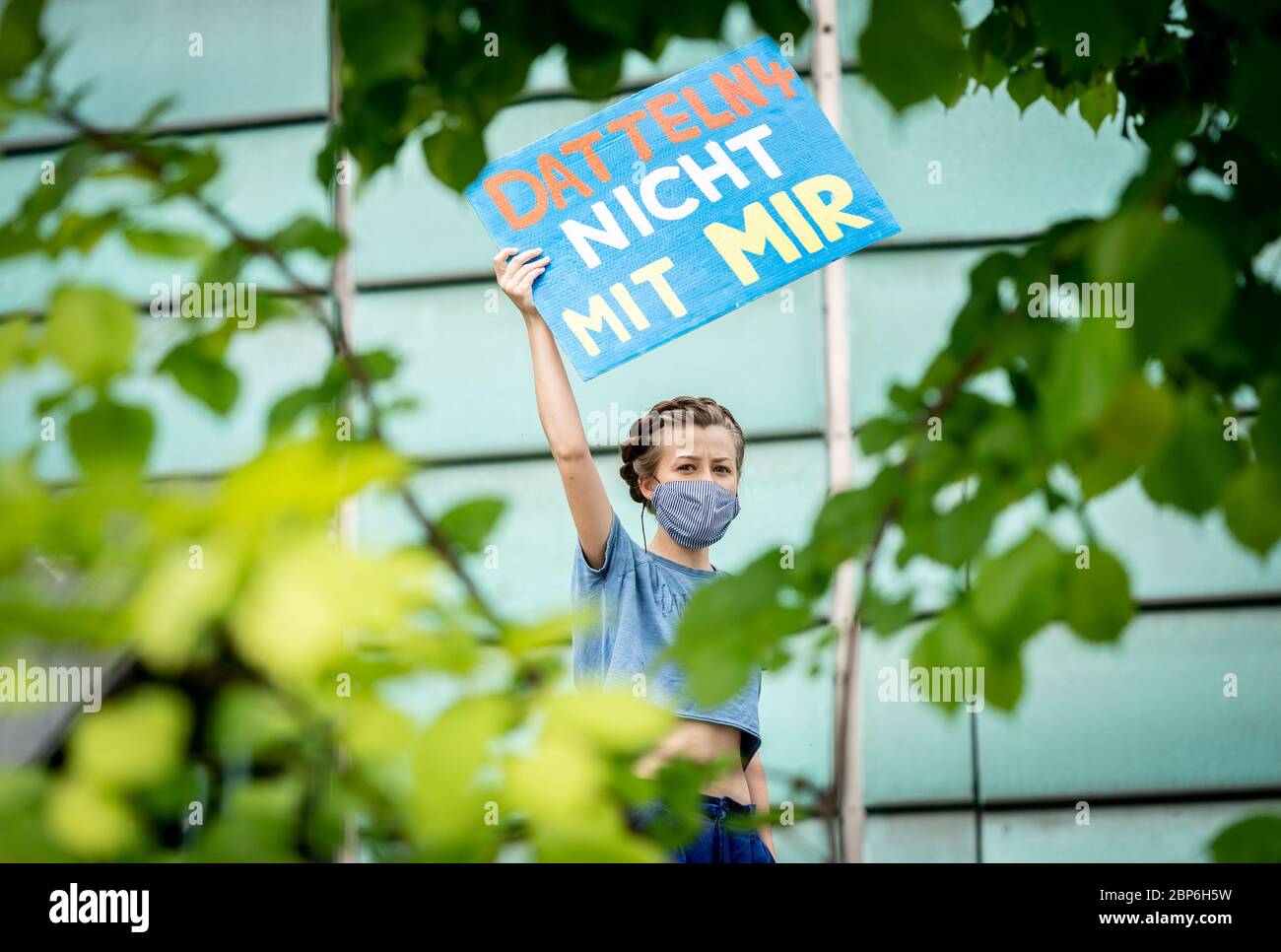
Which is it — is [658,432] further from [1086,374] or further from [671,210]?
[1086,374]

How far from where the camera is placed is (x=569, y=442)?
1.87 m

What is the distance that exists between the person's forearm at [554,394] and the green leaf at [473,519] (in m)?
0.90

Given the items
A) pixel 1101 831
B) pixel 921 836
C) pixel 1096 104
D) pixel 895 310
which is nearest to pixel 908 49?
pixel 1096 104

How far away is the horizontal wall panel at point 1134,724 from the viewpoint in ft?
9.70

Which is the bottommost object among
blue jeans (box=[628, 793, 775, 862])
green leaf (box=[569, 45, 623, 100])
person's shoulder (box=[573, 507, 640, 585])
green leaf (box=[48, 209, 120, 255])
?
blue jeans (box=[628, 793, 775, 862])

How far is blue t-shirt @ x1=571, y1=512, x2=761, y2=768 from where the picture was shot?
1916mm

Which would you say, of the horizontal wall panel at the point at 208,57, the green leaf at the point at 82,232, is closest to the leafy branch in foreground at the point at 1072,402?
the green leaf at the point at 82,232

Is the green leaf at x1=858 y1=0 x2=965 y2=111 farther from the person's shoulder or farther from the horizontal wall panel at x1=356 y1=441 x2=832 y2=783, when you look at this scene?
the horizontal wall panel at x1=356 y1=441 x2=832 y2=783

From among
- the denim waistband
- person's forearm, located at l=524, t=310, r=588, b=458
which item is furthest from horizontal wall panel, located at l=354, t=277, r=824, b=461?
the denim waistband

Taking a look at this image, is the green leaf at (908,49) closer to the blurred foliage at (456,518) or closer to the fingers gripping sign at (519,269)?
the blurred foliage at (456,518)

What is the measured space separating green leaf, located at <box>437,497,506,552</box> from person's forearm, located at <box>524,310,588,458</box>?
2.96 feet

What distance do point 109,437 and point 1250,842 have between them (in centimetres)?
92
